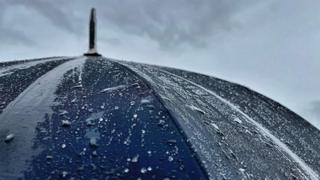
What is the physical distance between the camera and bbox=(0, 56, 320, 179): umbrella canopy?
13.4ft

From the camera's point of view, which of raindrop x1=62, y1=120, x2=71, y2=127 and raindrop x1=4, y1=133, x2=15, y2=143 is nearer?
raindrop x1=4, y1=133, x2=15, y2=143

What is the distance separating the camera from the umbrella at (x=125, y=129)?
409cm

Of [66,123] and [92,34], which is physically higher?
[92,34]

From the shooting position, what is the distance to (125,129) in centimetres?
433

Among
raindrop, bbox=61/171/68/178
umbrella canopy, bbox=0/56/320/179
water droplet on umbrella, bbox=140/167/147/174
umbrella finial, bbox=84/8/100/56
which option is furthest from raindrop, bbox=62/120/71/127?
umbrella finial, bbox=84/8/100/56

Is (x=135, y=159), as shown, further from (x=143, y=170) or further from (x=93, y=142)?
(x=93, y=142)

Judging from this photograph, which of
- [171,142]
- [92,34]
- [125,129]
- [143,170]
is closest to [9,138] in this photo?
[125,129]

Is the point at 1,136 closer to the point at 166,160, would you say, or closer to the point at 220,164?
the point at 166,160

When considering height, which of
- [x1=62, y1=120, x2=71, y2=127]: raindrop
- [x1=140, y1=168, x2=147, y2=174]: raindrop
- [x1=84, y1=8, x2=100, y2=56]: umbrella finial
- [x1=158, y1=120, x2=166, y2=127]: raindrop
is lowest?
[x1=140, y1=168, x2=147, y2=174]: raindrop

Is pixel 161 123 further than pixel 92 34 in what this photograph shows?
No

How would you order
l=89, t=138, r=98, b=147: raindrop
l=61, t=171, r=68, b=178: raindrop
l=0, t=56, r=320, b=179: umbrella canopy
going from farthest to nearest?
l=89, t=138, r=98, b=147: raindrop → l=0, t=56, r=320, b=179: umbrella canopy → l=61, t=171, r=68, b=178: raindrop

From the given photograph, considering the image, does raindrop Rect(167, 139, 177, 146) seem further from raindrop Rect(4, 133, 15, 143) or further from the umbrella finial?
the umbrella finial

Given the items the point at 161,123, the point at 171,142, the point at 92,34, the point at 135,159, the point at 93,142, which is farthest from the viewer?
the point at 92,34

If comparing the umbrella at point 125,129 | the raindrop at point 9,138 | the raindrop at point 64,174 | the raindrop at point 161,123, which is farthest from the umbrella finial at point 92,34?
the raindrop at point 64,174
